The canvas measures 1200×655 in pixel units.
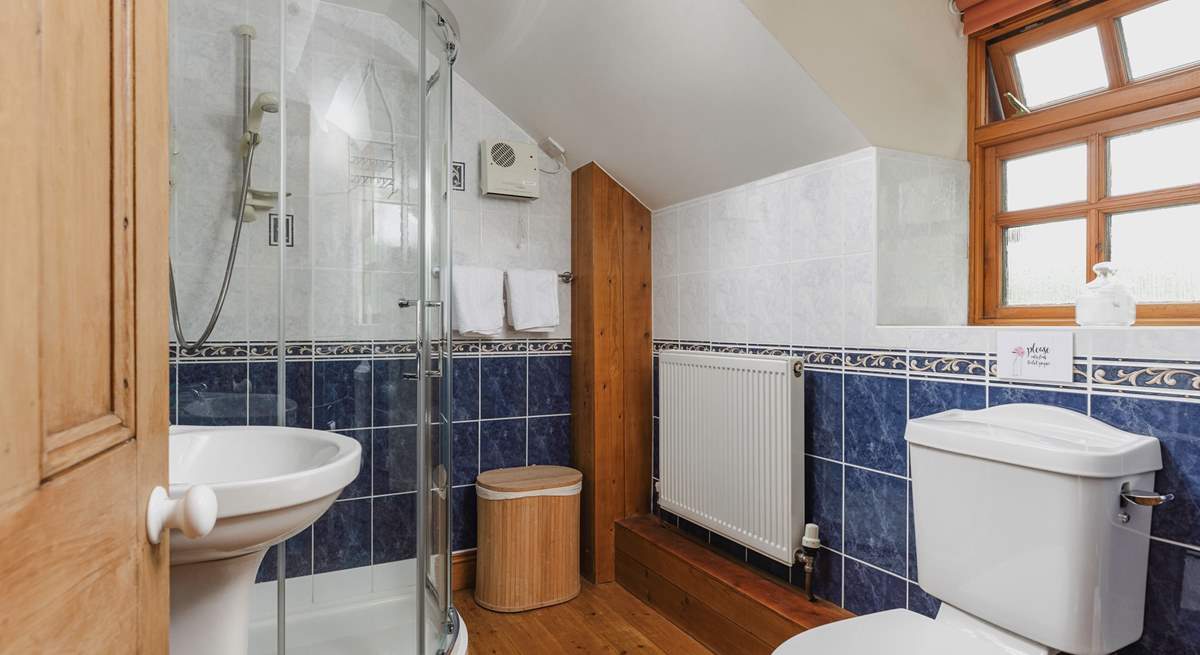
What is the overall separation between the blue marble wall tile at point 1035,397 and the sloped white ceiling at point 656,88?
763mm

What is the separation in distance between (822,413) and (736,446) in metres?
0.30

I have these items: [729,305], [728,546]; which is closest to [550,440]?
[728,546]

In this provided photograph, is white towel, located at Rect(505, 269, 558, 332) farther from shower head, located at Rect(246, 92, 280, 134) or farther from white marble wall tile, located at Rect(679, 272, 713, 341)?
shower head, located at Rect(246, 92, 280, 134)

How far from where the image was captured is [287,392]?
131cm

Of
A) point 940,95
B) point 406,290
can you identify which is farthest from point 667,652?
point 940,95

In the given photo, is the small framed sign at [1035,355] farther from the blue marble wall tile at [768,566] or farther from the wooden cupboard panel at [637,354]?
the wooden cupboard panel at [637,354]

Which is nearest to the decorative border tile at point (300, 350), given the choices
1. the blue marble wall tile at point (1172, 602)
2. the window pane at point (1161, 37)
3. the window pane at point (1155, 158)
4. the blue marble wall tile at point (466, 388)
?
the blue marble wall tile at point (466, 388)

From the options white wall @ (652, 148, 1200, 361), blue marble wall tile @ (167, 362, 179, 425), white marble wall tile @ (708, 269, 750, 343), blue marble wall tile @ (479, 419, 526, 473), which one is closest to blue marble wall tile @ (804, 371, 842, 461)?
white wall @ (652, 148, 1200, 361)

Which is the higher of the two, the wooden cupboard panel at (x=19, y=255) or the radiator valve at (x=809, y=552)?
the wooden cupboard panel at (x=19, y=255)

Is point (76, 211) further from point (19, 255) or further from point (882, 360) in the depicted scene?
point (882, 360)

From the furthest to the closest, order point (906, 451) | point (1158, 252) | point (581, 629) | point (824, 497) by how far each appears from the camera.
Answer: point (581, 629) → point (824, 497) → point (906, 451) → point (1158, 252)

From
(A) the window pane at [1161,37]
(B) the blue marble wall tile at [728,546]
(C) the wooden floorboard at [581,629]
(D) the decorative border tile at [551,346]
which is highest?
(A) the window pane at [1161,37]

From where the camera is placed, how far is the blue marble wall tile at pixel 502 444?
8.57 ft

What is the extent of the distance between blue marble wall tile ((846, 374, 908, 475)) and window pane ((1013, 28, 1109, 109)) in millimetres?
942
